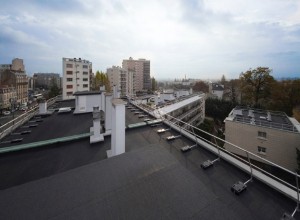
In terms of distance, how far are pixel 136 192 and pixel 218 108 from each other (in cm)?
3753

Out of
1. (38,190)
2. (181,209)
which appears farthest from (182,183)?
(38,190)

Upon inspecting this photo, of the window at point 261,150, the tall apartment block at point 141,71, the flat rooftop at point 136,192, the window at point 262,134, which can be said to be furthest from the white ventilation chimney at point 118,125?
the tall apartment block at point 141,71

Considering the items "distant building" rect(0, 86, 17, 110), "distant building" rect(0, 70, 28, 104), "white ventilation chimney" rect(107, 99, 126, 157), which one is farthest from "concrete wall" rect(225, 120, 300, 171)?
"distant building" rect(0, 70, 28, 104)

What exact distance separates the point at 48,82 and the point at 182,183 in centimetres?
12513

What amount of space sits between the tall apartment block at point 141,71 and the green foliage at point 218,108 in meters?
59.1

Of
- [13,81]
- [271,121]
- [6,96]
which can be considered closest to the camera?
[271,121]

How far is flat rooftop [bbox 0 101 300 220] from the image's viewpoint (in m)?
2.66

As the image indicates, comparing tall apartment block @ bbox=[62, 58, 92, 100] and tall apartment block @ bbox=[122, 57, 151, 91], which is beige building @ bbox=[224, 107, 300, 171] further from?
tall apartment block @ bbox=[122, 57, 151, 91]

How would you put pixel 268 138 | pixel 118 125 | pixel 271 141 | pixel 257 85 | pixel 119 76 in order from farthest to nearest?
pixel 119 76, pixel 257 85, pixel 268 138, pixel 271 141, pixel 118 125

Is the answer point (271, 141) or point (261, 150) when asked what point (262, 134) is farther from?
point (261, 150)

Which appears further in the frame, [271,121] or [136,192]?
[271,121]

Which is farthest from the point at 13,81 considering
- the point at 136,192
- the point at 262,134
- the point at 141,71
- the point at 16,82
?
the point at 262,134

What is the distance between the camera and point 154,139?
299 inches

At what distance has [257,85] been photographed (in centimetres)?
2995
